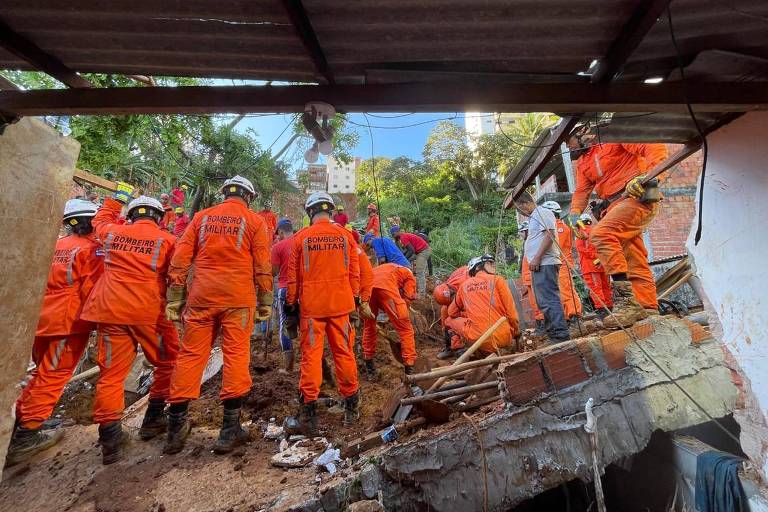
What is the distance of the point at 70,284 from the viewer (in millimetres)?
3232

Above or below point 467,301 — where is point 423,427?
below

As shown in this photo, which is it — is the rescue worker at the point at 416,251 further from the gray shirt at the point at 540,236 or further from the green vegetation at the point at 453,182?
the green vegetation at the point at 453,182

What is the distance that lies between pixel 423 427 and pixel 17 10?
11.0 ft

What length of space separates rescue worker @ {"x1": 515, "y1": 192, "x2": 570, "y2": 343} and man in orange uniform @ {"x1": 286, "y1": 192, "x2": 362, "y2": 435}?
7.43 feet

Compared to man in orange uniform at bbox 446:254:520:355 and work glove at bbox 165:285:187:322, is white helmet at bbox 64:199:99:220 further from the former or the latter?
man in orange uniform at bbox 446:254:520:355

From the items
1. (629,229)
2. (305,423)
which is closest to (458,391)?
(305,423)

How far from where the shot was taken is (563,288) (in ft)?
17.0

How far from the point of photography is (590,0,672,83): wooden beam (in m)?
1.50

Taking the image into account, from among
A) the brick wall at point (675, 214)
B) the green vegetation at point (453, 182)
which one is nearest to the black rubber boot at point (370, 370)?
the brick wall at point (675, 214)

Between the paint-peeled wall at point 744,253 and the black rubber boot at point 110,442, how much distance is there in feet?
14.9

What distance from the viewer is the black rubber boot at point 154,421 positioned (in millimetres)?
3232

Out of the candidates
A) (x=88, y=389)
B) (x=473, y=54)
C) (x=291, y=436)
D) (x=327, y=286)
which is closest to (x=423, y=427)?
(x=291, y=436)

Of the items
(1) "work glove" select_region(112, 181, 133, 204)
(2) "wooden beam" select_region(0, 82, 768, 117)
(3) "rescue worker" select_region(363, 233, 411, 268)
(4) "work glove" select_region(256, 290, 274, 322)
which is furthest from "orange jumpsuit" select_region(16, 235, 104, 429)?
(3) "rescue worker" select_region(363, 233, 411, 268)

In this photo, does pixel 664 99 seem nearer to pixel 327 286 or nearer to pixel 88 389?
pixel 327 286
